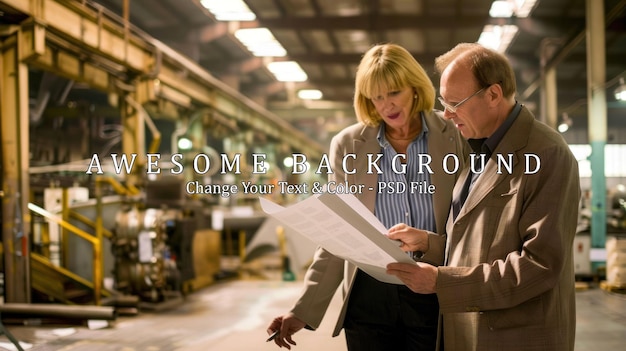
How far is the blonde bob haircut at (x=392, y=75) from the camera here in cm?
153

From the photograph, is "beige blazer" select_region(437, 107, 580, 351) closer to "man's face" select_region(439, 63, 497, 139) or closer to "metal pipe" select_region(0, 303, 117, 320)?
"man's face" select_region(439, 63, 497, 139)

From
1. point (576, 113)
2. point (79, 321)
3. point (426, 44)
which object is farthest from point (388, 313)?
point (576, 113)

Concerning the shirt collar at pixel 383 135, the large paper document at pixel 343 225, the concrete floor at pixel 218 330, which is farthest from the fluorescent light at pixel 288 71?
the large paper document at pixel 343 225

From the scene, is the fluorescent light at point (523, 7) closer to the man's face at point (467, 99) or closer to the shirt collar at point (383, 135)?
the shirt collar at point (383, 135)

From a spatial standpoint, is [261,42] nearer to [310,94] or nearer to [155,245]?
[310,94]

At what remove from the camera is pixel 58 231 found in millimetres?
6793

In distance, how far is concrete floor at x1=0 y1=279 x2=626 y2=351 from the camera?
465 cm

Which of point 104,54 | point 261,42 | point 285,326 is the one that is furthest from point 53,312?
point 285,326

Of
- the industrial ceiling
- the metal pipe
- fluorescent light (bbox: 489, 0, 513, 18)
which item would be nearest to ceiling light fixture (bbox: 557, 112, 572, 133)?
the industrial ceiling

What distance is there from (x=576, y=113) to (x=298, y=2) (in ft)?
20.0

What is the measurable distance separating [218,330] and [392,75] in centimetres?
426

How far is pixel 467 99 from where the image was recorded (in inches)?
48.4

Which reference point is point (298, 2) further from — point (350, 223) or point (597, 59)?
point (350, 223)

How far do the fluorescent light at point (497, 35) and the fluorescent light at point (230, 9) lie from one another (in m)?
1.83
